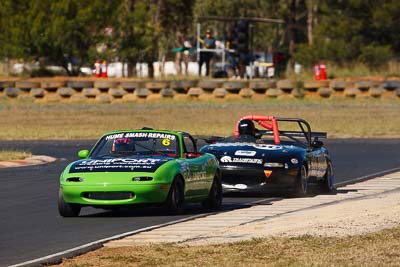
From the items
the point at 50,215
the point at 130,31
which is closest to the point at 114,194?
the point at 50,215

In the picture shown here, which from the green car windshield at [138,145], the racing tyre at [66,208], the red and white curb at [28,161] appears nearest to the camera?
the racing tyre at [66,208]

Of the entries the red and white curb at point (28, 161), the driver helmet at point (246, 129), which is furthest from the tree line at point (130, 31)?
the driver helmet at point (246, 129)

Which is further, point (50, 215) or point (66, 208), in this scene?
point (50, 215)

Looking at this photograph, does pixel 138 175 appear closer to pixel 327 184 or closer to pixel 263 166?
pixel 263 166

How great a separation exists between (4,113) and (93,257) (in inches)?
1293

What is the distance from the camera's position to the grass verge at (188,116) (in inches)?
1487

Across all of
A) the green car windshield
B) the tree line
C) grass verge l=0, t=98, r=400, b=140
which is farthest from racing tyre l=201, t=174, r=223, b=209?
the tree line

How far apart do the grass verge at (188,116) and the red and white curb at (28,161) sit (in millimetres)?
8463

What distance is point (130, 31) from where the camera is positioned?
60.1 m

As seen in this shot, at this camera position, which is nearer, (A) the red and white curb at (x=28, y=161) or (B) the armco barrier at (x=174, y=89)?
(A) the red and white curb at (x=28, y=161)

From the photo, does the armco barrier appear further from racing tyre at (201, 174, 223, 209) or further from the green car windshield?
the green car windshield

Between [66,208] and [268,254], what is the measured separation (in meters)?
4.66

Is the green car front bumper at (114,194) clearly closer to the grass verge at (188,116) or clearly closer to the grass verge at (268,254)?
the grass verge at (268,254)

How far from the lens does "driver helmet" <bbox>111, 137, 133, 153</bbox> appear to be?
661 inches
